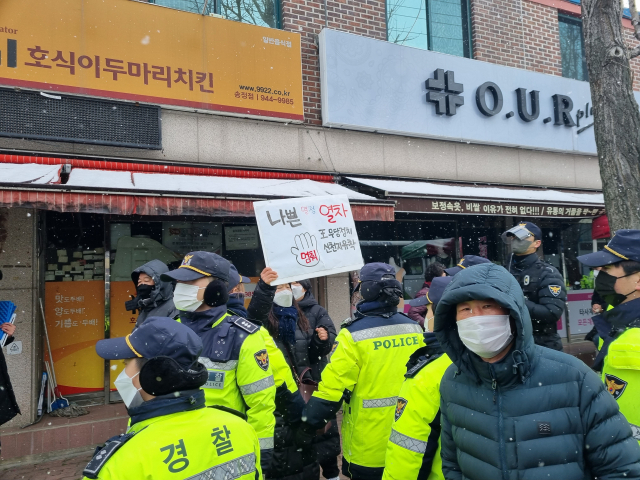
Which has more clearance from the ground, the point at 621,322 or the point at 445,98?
the point at 445,98

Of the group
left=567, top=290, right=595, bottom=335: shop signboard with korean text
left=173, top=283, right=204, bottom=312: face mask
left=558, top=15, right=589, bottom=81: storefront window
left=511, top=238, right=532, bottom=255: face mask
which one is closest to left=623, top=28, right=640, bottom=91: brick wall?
left=558, top=15, right=589, bottom=81: storefront window

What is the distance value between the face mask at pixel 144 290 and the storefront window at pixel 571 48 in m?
10.7

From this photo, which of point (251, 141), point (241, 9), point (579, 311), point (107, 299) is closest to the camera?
point (107, 299)

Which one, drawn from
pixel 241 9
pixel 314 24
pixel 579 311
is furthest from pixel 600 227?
pixel 241 9

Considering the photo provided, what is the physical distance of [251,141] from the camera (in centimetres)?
783

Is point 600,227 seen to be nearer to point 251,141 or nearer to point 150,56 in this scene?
point 251,141

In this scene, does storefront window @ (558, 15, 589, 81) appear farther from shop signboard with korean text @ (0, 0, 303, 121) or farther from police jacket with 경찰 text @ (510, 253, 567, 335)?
police jacket with 경찰 text @ (510, 253, 567, 335)

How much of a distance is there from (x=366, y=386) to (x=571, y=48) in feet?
38.3

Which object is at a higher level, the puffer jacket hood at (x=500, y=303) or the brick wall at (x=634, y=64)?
the brick wall at (x=634, y=64)

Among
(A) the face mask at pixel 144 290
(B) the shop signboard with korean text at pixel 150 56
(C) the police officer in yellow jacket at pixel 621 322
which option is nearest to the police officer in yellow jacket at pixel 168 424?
(C) the police officer in yellow jacket at pixel 621 322

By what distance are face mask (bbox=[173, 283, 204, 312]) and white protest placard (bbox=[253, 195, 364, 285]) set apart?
2.89 feet

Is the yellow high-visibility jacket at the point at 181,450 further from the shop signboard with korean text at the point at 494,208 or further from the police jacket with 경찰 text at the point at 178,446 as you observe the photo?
the shop signboard with korean text at the point at 494,208

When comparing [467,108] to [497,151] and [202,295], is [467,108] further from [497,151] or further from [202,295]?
[202,295]

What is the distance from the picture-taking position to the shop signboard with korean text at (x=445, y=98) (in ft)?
27.7
